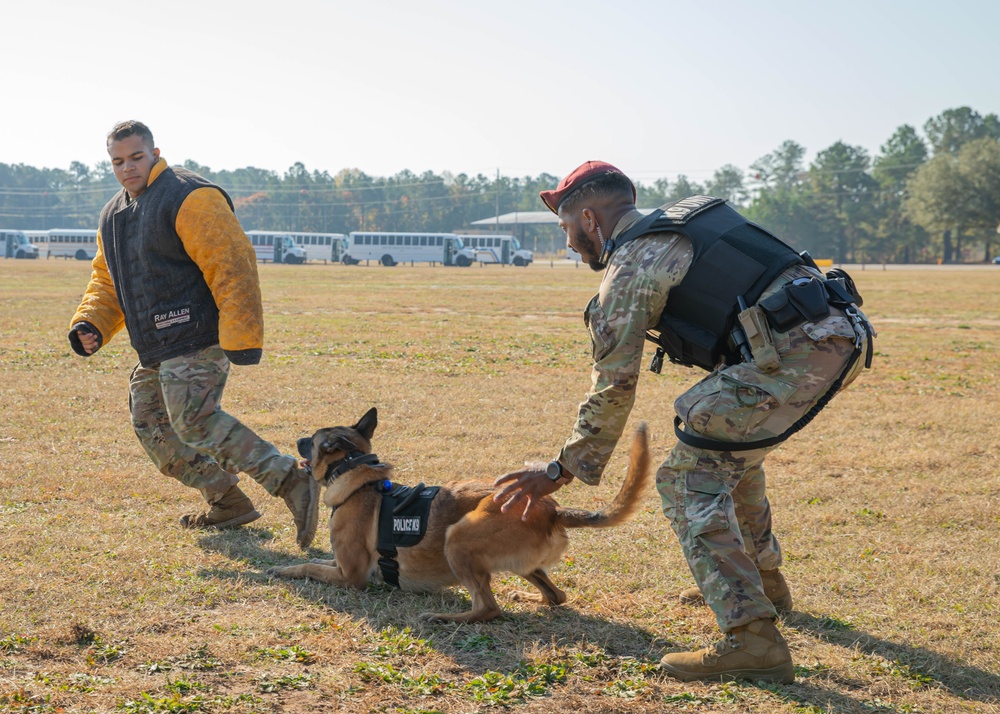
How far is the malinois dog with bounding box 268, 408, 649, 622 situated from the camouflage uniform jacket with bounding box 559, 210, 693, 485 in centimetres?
30

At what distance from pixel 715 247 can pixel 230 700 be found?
97.6 inches

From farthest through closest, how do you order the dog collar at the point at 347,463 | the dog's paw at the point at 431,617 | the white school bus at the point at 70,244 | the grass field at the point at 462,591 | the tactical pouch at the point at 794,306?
the white school bus at the point at 70,244 → the dog collar at the point at 347,463 → the dog's paw at the point at 431,617 → the grass field at the point at 462,591 → the tactical pouch at the point at 794,306

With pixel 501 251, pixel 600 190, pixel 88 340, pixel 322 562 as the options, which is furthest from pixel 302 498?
pixel 501 251

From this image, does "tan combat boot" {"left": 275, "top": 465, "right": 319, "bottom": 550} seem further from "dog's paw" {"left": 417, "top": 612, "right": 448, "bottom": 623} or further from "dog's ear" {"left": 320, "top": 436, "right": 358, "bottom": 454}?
"dog's paw" {"left": 417, "top": 612, "right": 448, "bottom": 623}

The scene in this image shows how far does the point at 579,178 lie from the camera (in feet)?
Answer: 11.8

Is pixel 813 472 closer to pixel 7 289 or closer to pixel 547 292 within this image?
pixel 547 292

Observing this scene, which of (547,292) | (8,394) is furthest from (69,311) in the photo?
(547,292)

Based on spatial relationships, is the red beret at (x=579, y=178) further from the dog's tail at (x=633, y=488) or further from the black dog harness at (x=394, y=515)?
the black dog harness at (x=394, y=515)

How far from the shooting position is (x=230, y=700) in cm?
312

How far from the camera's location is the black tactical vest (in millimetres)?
3297

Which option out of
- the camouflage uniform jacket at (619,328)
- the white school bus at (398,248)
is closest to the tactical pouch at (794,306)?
the camouflage uniform jacket at (619,328)

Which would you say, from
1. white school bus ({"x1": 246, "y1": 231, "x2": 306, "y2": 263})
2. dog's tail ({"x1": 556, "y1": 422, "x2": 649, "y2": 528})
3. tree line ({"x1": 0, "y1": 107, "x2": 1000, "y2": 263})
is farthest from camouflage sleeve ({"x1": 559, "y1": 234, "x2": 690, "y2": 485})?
tree line ({"x1": 0, "y1": 107, "x2": 1000, "y2": 263})

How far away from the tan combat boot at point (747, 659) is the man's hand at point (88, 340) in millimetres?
3909

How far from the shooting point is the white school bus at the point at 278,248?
65188mm
